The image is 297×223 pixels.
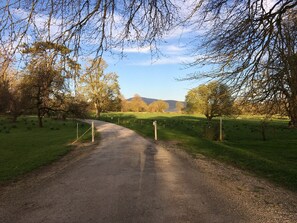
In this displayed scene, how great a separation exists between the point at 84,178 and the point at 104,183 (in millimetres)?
890

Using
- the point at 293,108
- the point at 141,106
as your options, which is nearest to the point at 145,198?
the point at 293,108

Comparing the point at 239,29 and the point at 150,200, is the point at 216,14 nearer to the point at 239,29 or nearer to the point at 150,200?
the point at 239,29

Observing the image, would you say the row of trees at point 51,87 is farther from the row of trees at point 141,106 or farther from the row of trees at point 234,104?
the row of trees at point 141,106

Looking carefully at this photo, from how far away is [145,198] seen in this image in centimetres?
544

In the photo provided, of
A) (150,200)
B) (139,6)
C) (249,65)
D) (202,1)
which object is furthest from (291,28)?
(150,200)

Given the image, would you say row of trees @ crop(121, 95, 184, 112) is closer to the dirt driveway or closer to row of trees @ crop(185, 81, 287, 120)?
row of trees @ crop(185, 81, 287, 120)

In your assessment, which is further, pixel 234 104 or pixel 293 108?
pixel 234 104

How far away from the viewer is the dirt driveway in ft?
15.0

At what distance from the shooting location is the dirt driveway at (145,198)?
4.57m

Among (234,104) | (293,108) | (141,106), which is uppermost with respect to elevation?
(141,106)

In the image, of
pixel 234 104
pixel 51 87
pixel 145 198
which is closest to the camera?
pixel 145 198

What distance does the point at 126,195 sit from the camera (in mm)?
5641

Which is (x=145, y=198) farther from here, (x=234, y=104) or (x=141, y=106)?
(x=141, y=106)

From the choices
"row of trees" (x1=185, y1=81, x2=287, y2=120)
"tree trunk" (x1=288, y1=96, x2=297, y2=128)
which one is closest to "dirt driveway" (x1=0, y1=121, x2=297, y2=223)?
"row of trees" (x1=185, y1=81, x2=287, y2=120)
